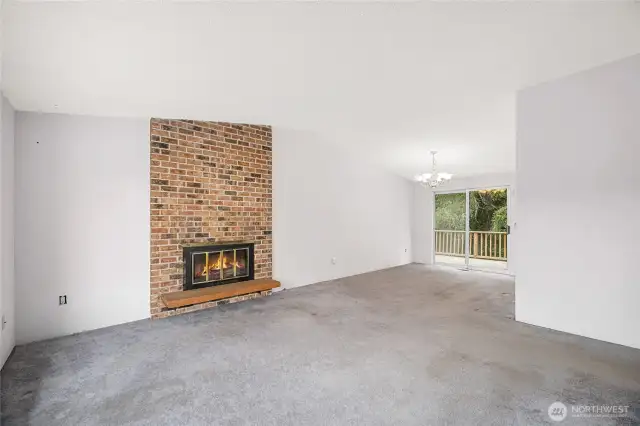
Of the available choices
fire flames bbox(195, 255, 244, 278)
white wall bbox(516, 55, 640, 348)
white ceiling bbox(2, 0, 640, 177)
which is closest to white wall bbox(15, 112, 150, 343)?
white ceiling bbox(2, 0, 640, 177)

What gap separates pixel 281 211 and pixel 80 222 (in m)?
2.50

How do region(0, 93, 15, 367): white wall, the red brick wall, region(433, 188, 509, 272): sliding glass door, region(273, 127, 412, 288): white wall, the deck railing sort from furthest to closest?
the deck railing < region(433, 188, 509, 272): sliding glass door < region(273, 127, 412, 288): white wall < the red brick wall < region(0, 93, 15, 367): white wall

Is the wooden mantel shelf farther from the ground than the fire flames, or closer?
closer

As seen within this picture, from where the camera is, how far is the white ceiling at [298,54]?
1807 millimetres

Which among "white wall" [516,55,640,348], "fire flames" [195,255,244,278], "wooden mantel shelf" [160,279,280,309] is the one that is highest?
"white wall" [516,55,640,348]

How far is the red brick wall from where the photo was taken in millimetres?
3584

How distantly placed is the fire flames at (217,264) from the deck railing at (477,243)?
5.34m

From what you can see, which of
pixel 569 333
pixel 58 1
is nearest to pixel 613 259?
pixel 569 333

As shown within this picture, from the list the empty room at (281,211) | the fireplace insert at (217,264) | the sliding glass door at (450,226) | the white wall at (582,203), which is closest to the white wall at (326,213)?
the empty room at (281,211)

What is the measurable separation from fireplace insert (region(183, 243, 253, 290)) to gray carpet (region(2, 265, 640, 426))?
0.45m

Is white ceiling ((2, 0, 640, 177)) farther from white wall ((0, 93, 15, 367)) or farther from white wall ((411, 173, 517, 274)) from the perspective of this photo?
white wall ((411, 173, 517, 274))

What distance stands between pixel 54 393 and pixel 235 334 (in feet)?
4.47

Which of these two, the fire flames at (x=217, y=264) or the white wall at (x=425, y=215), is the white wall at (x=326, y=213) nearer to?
the fire flames at (x=217, y=264)

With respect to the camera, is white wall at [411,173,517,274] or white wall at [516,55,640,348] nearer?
white wall at [516,55,640,348]
